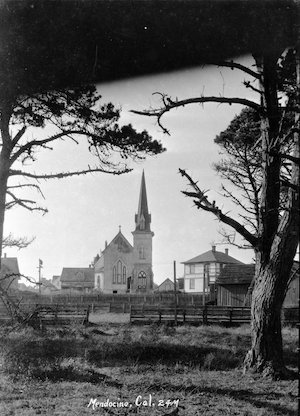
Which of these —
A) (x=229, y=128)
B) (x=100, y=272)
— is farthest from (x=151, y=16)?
(x=100, y=272)

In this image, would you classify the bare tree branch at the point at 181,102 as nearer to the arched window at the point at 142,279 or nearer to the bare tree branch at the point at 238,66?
the bare tree branch at the point at 238,66

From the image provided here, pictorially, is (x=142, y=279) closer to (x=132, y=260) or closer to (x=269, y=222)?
(x=132, y=260)

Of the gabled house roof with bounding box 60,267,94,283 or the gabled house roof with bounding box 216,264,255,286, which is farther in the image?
the gabled house roof with bounding box 60,267,94,283

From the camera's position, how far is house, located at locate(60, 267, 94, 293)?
263 ft

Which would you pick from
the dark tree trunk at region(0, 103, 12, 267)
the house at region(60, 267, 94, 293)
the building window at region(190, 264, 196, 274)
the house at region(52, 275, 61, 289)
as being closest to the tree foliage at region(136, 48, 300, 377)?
the dark tree trunk at region(0, 103, 12, 267)

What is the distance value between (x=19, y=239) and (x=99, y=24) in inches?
305

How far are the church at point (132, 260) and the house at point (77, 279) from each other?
9.84 metres

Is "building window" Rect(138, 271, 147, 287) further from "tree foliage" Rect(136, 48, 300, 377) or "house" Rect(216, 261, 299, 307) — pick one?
"tree foliage" Rect(136, 48, 300, 377)

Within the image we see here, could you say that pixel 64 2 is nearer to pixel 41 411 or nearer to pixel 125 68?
pixel 125 68

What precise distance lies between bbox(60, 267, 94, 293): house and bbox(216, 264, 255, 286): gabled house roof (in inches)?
1755

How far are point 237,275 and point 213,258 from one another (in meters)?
31.8

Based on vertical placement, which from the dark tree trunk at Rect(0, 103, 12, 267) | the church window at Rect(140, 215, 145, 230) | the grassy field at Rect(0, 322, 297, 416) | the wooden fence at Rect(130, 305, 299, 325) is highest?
the church window at Rect(140, 215, 145, 230)

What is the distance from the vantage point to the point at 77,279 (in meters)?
81.0

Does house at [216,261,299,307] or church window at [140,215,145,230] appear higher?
church window at [140,215,145,230]
